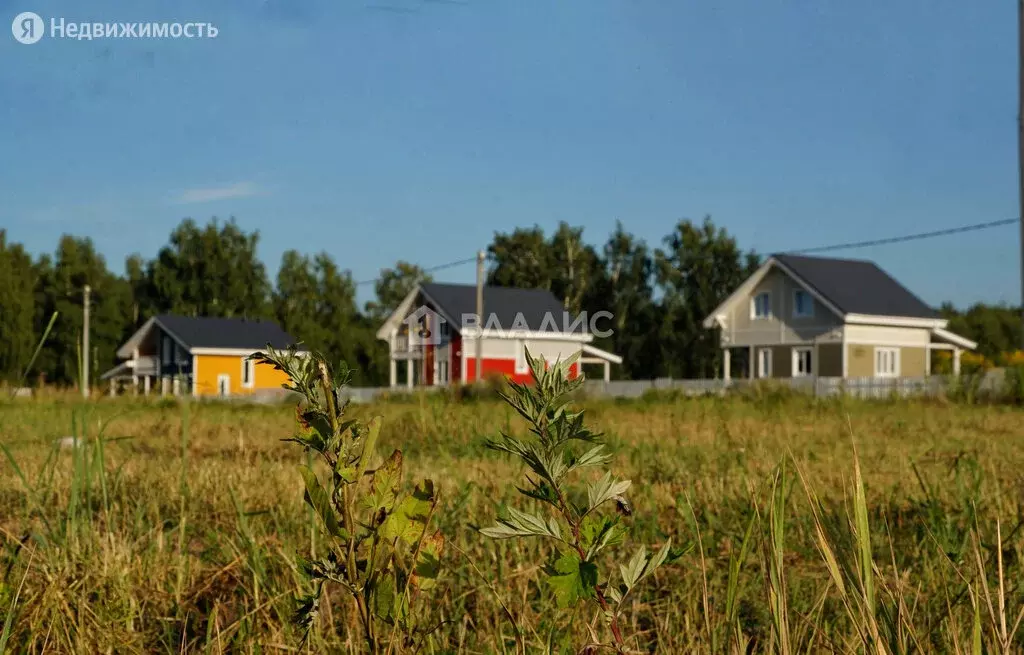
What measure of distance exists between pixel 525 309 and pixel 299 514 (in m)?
46.0

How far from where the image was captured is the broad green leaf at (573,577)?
0.98 meters

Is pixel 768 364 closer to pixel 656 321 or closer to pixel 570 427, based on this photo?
pixel 656 321

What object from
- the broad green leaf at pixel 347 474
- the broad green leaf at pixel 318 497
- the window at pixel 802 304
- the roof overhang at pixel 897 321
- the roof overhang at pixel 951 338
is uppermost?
the window at pixel 802 304

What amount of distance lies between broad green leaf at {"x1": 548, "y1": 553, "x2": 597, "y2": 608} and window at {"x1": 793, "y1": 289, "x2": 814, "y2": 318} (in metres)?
42.6

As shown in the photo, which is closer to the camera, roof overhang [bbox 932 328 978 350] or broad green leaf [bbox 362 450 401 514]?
broad green leaf [bbox 362 450 401 514]

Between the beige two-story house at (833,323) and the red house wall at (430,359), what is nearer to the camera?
the beige two-story house at (833,323)

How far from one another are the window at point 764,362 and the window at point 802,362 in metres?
1.40

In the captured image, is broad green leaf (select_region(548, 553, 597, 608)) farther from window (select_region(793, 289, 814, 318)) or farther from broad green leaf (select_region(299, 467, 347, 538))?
window (select_region(793, 289, 814, 318))

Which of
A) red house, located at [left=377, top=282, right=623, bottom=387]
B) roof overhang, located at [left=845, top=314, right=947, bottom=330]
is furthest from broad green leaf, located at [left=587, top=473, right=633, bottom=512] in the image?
red house, located at [left=377, top=282, right=623, bottom=387]

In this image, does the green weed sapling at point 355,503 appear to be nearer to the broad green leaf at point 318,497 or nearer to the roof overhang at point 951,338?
the broad green leaf at point 318,497

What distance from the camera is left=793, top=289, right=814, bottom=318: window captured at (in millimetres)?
41716

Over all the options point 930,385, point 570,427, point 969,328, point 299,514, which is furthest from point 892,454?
point 969,328

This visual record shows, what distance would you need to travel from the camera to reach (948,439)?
8047 mm

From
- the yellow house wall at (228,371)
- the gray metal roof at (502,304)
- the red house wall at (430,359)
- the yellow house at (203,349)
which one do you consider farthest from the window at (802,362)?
the yellow house wall at (228,371)
